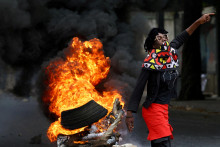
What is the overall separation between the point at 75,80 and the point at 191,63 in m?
9.33

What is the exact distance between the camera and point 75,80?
6.38m

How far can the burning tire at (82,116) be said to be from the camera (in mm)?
5672

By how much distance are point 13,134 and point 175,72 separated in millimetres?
4847

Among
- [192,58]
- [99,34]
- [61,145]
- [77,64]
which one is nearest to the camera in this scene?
[61,145]

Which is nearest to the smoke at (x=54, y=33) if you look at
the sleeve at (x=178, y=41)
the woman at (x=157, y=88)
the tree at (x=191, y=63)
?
the sleeve at (x=178, y=41)

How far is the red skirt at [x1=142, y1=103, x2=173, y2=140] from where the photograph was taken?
4199 millimetres

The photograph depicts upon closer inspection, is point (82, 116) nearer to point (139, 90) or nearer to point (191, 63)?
point (139, 90)

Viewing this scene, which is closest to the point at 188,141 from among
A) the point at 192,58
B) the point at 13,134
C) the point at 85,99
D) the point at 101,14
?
the point at 85,99

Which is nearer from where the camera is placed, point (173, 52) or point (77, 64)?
point (173, 52)

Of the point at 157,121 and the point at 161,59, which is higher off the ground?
the point at 161,59

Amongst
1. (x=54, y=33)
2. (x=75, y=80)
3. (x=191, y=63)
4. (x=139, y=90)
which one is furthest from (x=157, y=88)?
(x=191, y=63)

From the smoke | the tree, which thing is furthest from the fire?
the tree

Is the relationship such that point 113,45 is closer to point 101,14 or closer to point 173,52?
point 101,14

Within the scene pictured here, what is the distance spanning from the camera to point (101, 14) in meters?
8.04
